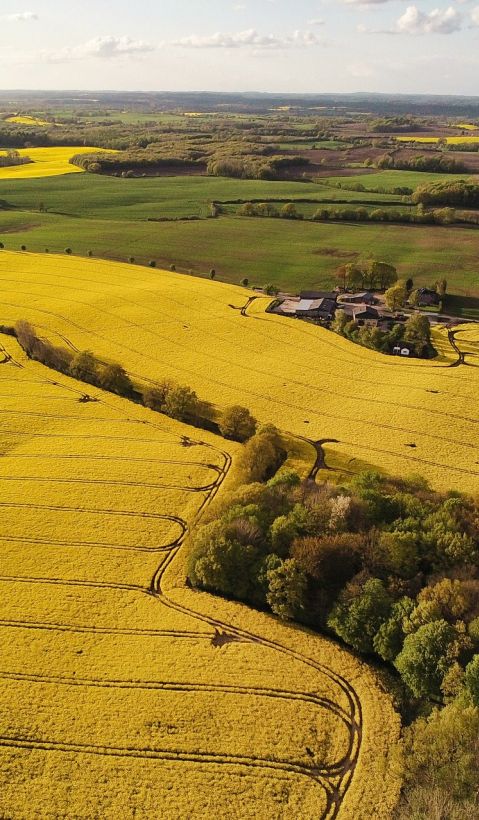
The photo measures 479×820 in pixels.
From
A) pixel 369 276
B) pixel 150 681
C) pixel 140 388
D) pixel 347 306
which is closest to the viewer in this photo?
pixel 150 681

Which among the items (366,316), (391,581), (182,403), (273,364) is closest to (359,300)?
(366,316)

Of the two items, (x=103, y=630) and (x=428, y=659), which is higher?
(x=428, y=659)

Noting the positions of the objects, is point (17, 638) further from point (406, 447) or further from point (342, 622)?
point (406, 447)

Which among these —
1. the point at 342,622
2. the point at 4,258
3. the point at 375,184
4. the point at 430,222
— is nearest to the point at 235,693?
the point at 342,622

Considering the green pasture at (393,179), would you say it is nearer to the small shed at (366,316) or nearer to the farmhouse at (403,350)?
the small shed at (366,316)

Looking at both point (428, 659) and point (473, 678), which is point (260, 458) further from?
point (473, 678)
